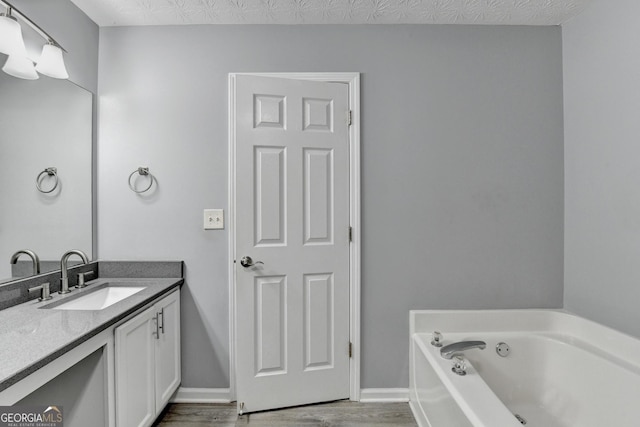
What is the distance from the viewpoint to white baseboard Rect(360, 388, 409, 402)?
199 cm

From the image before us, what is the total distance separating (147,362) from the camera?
1.57 m

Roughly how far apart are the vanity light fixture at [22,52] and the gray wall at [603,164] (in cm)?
297

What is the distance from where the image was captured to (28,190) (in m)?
1.51

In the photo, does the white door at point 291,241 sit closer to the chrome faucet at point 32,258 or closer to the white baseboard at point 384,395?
the white baseboard at point 384,395

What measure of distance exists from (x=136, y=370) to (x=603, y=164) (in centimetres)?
272

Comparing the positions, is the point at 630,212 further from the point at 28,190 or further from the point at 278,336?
the point at 28,190

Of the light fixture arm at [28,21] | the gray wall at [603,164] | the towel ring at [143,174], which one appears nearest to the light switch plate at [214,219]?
the towel ring at [143,174]

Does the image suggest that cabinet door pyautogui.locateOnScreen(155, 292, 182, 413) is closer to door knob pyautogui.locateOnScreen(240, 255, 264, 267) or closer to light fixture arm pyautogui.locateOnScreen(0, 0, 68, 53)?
door knob pyautogui.locateOnScreen(240, 255, 264, 267)

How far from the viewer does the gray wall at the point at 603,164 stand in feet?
5.15

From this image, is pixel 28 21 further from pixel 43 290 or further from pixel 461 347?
pixel 461 347

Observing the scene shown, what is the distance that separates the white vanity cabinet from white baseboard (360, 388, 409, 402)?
1204 millimetres

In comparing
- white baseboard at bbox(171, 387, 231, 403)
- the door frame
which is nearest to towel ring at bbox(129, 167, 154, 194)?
the door frame

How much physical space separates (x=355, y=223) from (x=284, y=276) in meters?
0.57

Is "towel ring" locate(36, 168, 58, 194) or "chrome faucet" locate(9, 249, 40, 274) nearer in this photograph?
"chrome faucet" locate(9, 249, 40, 274)
